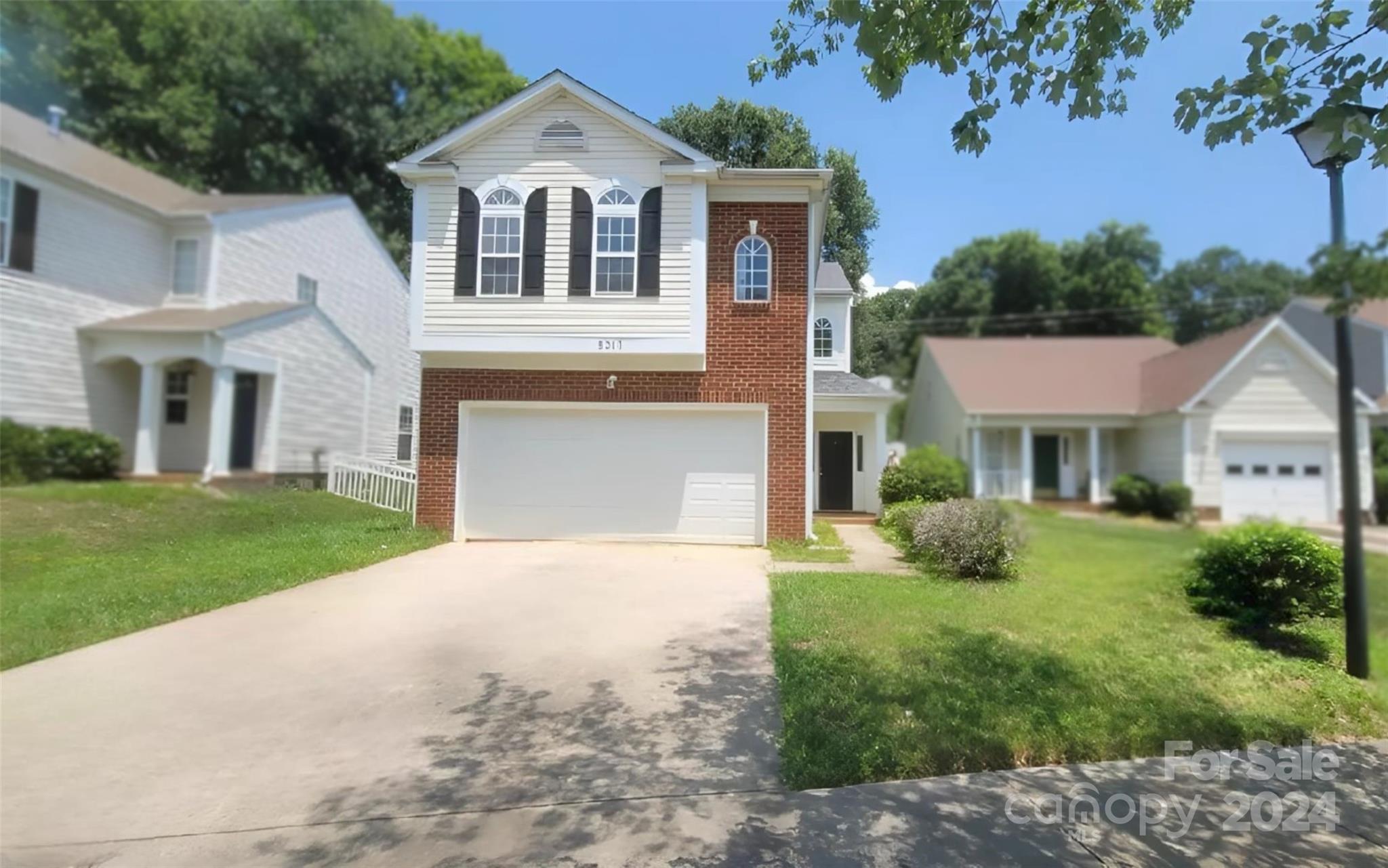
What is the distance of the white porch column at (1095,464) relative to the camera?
202 inches

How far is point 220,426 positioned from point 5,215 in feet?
4.88

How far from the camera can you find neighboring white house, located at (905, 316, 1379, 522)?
160 inches

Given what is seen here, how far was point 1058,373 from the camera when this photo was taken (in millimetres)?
5273

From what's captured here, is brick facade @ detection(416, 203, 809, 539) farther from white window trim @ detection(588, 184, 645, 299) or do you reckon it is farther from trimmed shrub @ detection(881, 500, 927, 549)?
trimmed shrub @ detection(881, 500, 927, 549)

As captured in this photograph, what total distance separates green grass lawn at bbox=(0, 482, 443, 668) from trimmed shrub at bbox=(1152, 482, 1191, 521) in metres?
5.82

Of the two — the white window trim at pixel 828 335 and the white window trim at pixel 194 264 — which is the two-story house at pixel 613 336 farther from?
the white window trim at pixel 194 264

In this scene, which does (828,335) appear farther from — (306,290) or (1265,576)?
(306,290)

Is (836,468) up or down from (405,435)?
down

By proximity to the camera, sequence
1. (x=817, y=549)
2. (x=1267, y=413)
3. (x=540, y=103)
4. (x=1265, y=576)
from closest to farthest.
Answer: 1. (x=1267, y=413)
2. (x=1265, y=576)
3. (x=540, y=103)
4. (x=817, y=549)

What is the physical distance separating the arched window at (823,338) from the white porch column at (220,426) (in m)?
4.64

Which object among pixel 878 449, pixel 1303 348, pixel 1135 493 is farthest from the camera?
pixel 878 449

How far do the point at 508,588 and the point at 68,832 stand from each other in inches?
151

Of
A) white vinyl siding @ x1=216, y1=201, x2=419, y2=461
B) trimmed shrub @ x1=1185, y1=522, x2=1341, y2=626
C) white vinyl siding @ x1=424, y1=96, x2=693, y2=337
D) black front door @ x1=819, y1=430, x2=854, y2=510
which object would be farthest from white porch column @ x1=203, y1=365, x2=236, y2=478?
trimmed shrub @ x1=1185, y1=522, x2=1341, y2=626

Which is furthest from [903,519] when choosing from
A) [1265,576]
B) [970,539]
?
[1265,576]
